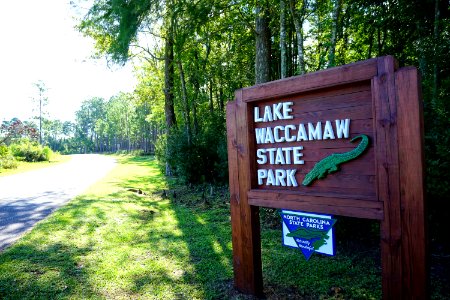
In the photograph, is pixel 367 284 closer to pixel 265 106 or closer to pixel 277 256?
pixel 277 256

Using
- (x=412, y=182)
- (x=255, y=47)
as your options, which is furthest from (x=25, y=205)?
(x=412, y=182)

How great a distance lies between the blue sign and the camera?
290cm

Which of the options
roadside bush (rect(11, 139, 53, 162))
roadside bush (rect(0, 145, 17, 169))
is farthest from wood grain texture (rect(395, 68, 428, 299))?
roadside bush (rect(11, 139, 53, 162))

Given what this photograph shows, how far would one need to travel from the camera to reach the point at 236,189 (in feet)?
11.8

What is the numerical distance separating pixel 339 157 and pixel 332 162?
0.08 meters

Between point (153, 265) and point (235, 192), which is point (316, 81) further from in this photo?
point (153, 265)

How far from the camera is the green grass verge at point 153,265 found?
3.58 metres

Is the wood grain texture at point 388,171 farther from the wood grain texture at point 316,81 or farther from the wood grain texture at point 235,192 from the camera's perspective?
the wood grain texture at point 235,192

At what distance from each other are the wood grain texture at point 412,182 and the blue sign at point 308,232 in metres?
0.67

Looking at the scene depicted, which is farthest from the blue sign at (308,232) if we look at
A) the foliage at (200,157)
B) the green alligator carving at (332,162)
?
the foliage at (200,157)

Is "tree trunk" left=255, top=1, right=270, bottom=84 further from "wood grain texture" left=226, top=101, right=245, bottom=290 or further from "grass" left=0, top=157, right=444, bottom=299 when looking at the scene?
"wood grain texture" left=226, top=101, right=245, bottom=290

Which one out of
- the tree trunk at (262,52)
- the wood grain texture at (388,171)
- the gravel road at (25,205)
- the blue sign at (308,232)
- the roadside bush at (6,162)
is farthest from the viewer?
the roadside bush at (6,162)

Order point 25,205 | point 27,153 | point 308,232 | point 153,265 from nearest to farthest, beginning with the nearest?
point 308,232, point 153,265, point 25,205, point 27,153

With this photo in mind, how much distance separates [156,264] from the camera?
4.46m
